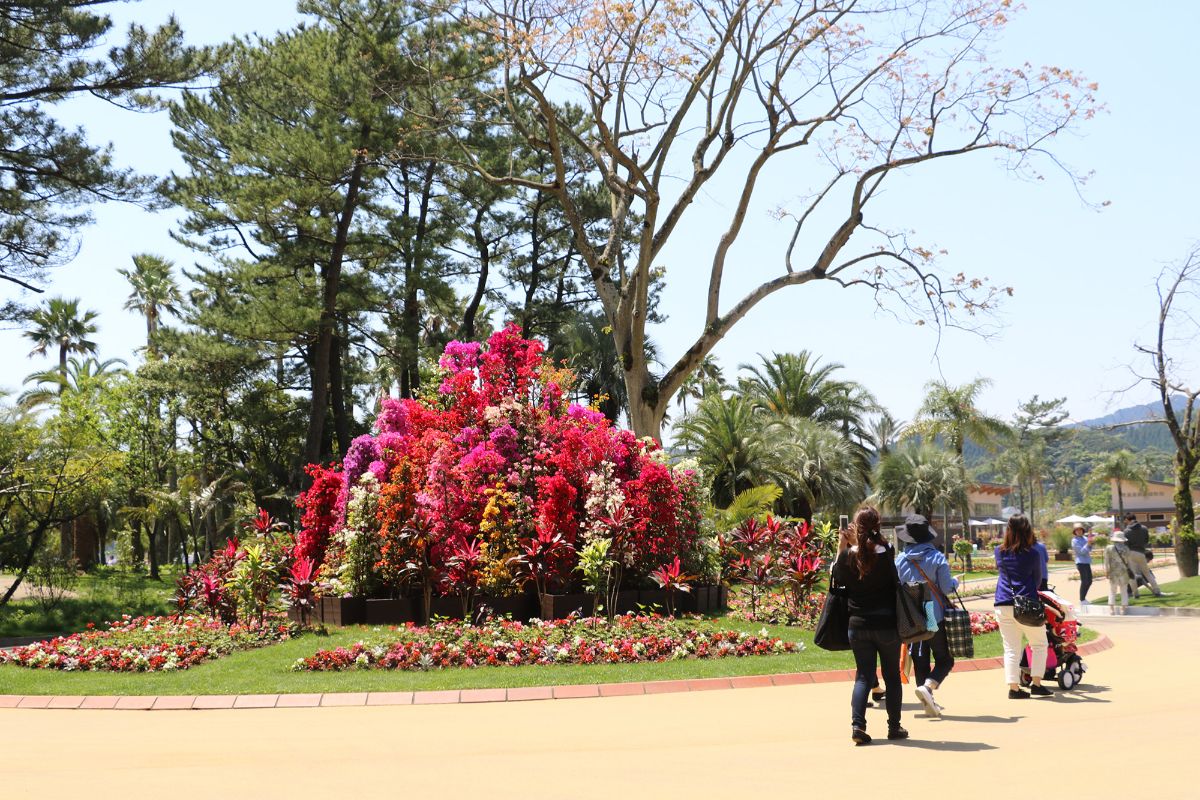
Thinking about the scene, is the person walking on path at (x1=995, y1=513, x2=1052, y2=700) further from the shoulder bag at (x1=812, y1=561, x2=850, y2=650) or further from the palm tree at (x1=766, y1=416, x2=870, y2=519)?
the palm tree at (x1=766, y1=416, x2=870, y2=519)

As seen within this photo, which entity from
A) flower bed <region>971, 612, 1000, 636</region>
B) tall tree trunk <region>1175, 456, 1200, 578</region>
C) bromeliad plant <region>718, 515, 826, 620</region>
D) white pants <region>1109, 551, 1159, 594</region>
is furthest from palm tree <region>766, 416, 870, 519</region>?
flower bed <region>971, 612, 1000, 636</region>

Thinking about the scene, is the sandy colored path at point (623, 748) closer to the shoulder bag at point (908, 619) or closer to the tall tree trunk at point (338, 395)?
the shoulder bag at point (908, 619)

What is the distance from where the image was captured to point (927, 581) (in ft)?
25.1

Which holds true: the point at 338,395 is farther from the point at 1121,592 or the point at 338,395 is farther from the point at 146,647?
the point at 1121,592

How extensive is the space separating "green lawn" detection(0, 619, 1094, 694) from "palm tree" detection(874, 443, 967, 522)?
31.1 meters

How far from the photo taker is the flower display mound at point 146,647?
35.6ft

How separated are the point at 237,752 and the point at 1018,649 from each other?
5.95 m

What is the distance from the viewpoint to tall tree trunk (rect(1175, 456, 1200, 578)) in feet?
74.6

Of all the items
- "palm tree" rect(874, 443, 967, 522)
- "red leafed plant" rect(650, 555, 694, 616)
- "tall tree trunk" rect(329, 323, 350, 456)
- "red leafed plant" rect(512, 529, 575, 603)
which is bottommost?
"red leafed plant" rect(650, 555, 694, 616)

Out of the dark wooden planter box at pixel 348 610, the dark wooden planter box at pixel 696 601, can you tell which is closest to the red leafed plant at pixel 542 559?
the dark wooden planter box at pixel 696 601

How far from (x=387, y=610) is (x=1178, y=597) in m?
15.0

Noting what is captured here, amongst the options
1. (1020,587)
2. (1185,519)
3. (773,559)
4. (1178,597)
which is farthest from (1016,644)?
(1185,519)

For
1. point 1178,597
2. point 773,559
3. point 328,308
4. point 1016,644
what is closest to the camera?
point 1016,644

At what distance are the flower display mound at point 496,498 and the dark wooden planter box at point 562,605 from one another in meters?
0.31
